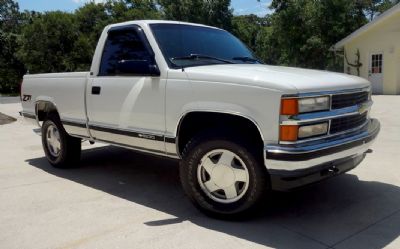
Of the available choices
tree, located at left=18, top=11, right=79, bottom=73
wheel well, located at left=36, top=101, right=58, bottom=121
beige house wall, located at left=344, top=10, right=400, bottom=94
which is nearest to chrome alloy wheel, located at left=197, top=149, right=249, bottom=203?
wheel well, located at left=36, top=101, right=58, bottom=121

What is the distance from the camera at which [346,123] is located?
14.2 ft

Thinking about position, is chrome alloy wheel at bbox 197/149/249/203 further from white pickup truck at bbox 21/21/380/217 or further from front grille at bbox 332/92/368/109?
front grille at bbox 332/92/368/109

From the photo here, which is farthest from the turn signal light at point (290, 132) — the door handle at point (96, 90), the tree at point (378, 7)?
the tree at point (378, 7)

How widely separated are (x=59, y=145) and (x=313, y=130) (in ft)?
14.0

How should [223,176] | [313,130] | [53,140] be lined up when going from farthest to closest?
[53,140]
[223,176]
[313,130]

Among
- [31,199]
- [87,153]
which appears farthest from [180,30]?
[87,153]

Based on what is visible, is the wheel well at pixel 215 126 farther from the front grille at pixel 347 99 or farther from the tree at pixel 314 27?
the tree at pixel 314 27

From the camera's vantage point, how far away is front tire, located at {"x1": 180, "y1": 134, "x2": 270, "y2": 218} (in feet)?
13.7

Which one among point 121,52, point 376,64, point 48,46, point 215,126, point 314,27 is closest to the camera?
point 215,126

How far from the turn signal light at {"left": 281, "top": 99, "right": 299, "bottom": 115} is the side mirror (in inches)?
61.5

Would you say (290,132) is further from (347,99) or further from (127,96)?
(127,96)


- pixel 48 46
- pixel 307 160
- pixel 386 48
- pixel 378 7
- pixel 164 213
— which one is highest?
pixel 378 7

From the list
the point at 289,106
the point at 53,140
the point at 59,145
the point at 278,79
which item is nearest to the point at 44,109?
the point at 53,140

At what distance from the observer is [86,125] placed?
19.4 feet
